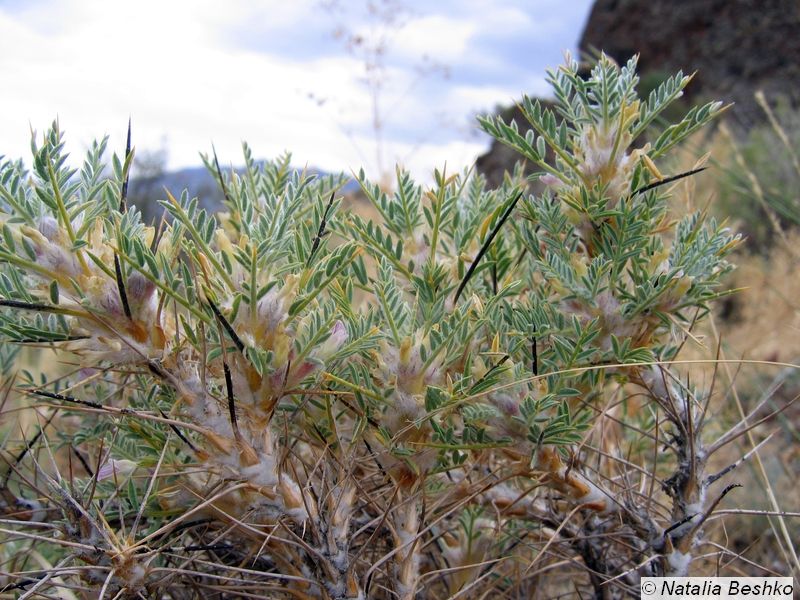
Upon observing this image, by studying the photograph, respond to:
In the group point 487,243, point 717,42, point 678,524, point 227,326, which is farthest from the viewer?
point 717,42

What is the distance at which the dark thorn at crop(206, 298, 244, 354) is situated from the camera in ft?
2.57

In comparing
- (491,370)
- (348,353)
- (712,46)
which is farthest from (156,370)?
(712,46)

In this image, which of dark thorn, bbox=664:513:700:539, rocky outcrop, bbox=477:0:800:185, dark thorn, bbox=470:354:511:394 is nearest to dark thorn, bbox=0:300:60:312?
dark thorn, bbox=470:354:511:394

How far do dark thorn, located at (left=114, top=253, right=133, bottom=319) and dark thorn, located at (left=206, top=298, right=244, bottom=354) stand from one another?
0.10 meters

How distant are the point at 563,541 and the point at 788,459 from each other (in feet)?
8.62

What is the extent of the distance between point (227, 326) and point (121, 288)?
0.44ft

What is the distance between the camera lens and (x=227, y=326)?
0.80 m

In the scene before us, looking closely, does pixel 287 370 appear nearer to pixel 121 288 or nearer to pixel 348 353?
pixel 348 353

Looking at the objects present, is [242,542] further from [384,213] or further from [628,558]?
[628,558]

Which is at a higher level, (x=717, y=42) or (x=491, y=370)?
(x=717, y=42)

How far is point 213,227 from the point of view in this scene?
88 centimetres

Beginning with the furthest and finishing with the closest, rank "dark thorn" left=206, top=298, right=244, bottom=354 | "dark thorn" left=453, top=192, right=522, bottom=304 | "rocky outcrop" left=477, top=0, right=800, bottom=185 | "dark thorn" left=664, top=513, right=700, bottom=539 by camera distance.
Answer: "rocky outcrop" left=477, top=0, right=800, bottom=185 → "dark thorn" left=664, top=513, right=700, bottom=539 → "dark thorn" left=453, top=192, right=522, bottom=304 → "dark thorn" left=206, top=298, right=244, bottom=354

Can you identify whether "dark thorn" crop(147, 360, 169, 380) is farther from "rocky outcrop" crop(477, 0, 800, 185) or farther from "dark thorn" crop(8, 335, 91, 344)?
"rocky outcrop" crop(477, 0, 800, 185)

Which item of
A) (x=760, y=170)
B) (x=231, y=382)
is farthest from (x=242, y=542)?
(x=760, y=170)
